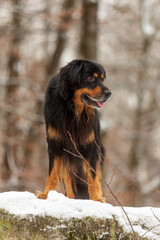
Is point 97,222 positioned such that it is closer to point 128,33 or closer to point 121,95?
point 128,33

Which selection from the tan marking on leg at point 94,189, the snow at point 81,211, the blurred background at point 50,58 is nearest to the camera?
the snow at point 81,211

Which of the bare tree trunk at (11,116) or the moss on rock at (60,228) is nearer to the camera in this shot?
the moss on rock at (60,228)

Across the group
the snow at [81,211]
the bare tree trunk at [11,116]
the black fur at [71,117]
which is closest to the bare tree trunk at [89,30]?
the bare tree trunk at [11,116]

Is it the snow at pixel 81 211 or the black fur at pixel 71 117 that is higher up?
the black fur at pixel 71 117

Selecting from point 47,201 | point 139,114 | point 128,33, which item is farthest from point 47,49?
point 47,201

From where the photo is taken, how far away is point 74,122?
521 centimetres

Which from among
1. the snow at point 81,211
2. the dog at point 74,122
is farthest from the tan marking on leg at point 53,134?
the snow at point 81,211

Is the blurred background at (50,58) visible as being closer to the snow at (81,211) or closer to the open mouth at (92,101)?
the open mouth at (92,101)

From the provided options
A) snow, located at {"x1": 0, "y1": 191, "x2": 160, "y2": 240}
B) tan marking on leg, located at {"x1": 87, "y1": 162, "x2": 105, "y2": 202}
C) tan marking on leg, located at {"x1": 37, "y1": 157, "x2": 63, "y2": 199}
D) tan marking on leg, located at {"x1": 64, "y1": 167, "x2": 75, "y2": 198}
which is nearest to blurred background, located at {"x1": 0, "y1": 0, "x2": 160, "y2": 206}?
tan marking on leg, located at {"x1": 64, "y1": 167, "x2": 75, "y2": 198}

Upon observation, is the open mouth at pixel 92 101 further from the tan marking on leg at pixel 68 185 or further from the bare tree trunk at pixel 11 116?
the bare tree trunk at pixel 11 116

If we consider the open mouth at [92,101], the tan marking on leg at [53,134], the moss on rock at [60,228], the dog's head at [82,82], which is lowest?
the moss on rock at [60,228]

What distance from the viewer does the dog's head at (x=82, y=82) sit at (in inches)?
196

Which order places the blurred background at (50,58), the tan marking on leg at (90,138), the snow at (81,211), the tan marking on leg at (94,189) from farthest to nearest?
the blurred background at (50,58) < the tan marking on leg at (90,138) < the tan marking on leg at (94,189) < the snow at (81,211)

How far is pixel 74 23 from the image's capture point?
1158cm
